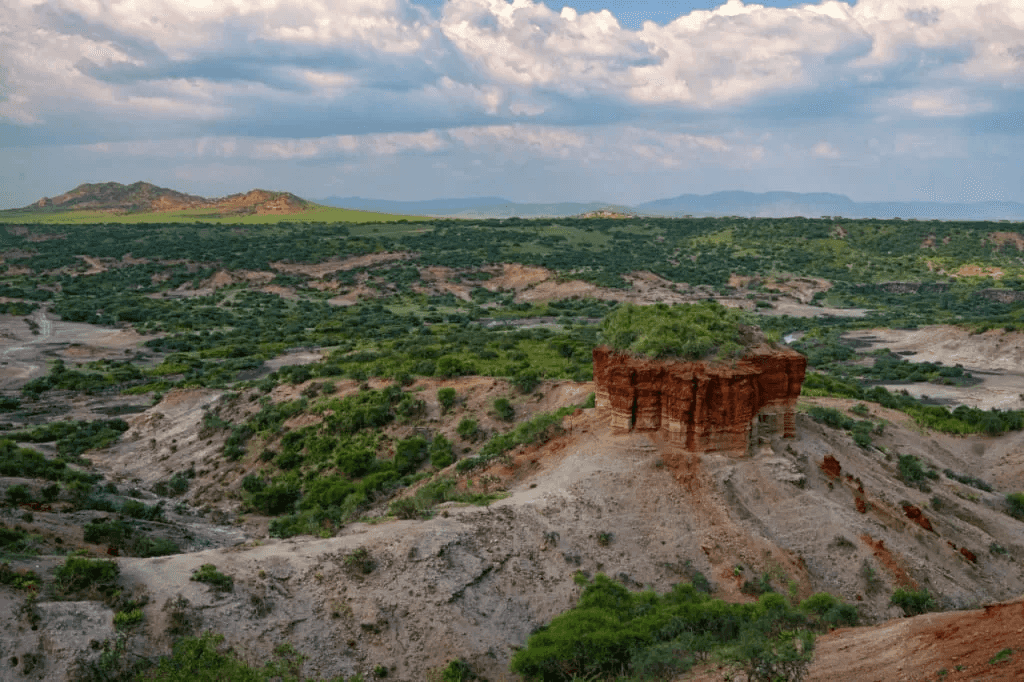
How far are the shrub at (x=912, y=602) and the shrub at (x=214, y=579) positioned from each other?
45.6ft

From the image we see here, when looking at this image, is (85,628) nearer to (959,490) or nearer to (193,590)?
(193,590)

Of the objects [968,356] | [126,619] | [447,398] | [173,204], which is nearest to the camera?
[126,619]

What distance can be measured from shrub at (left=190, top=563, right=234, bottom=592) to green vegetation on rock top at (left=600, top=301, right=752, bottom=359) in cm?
1175

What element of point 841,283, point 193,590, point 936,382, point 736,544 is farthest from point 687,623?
point 841,283

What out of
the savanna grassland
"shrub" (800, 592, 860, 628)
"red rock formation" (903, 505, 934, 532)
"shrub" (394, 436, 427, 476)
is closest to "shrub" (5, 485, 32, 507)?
the savanna grassland

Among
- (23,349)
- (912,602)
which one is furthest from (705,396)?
(23,349)

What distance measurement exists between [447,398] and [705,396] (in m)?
13.8

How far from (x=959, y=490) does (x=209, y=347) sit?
51.5 m

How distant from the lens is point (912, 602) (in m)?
17.6

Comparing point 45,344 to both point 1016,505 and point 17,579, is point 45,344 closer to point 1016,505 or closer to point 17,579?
point 17,579

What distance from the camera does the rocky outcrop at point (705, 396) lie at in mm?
20562

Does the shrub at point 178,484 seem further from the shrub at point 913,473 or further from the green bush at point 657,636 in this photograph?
the shrub at point 913,473

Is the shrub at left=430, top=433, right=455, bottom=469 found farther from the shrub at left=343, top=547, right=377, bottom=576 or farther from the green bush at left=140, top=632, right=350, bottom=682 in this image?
the green bush at left=140, top=632, right=350, bottom=682

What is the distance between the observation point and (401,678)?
14320 millimetres
